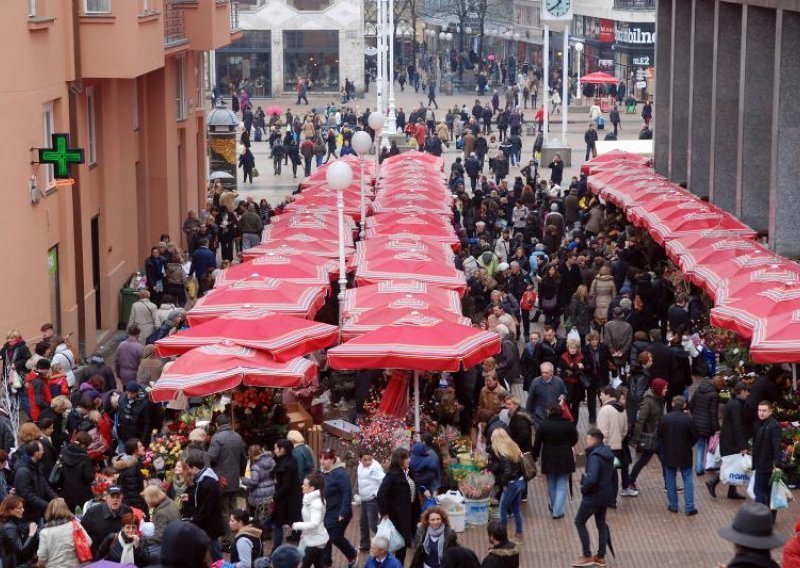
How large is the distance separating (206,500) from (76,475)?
1503 millimetres

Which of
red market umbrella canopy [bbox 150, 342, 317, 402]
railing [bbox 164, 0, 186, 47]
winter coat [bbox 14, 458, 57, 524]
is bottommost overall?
winter coat [bbox 14, 458, 57, 524]

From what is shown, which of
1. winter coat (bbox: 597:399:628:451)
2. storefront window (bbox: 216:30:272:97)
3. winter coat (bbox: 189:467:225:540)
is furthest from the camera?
storefront window (bbox: 216:30:272:97)

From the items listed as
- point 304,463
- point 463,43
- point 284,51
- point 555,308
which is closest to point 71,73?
point 555,308

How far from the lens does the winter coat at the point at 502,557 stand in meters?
12.8

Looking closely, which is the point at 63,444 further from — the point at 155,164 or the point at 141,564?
the point at 155,164

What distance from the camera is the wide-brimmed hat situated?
28.5ft

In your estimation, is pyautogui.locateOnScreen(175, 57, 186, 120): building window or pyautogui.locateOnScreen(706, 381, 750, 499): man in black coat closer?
pyautogui.locateOnScreen(706, 381, 750, 499): man in black coat

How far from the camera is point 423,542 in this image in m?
14.4

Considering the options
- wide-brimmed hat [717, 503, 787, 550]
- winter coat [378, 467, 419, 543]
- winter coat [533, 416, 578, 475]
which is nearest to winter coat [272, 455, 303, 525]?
winter coat [378, 467, 419, 543]

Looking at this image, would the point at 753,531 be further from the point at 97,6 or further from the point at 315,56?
the point at 315,56

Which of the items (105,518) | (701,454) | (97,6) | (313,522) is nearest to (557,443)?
(701,454)

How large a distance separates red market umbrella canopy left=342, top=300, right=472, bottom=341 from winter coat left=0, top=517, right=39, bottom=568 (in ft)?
19.8

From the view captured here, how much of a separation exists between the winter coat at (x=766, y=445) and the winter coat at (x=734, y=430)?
0.95m

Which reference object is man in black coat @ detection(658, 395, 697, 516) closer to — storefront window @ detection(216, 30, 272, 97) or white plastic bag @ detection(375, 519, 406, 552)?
white plastic bag @ detection(375, 519, 406, 552)
